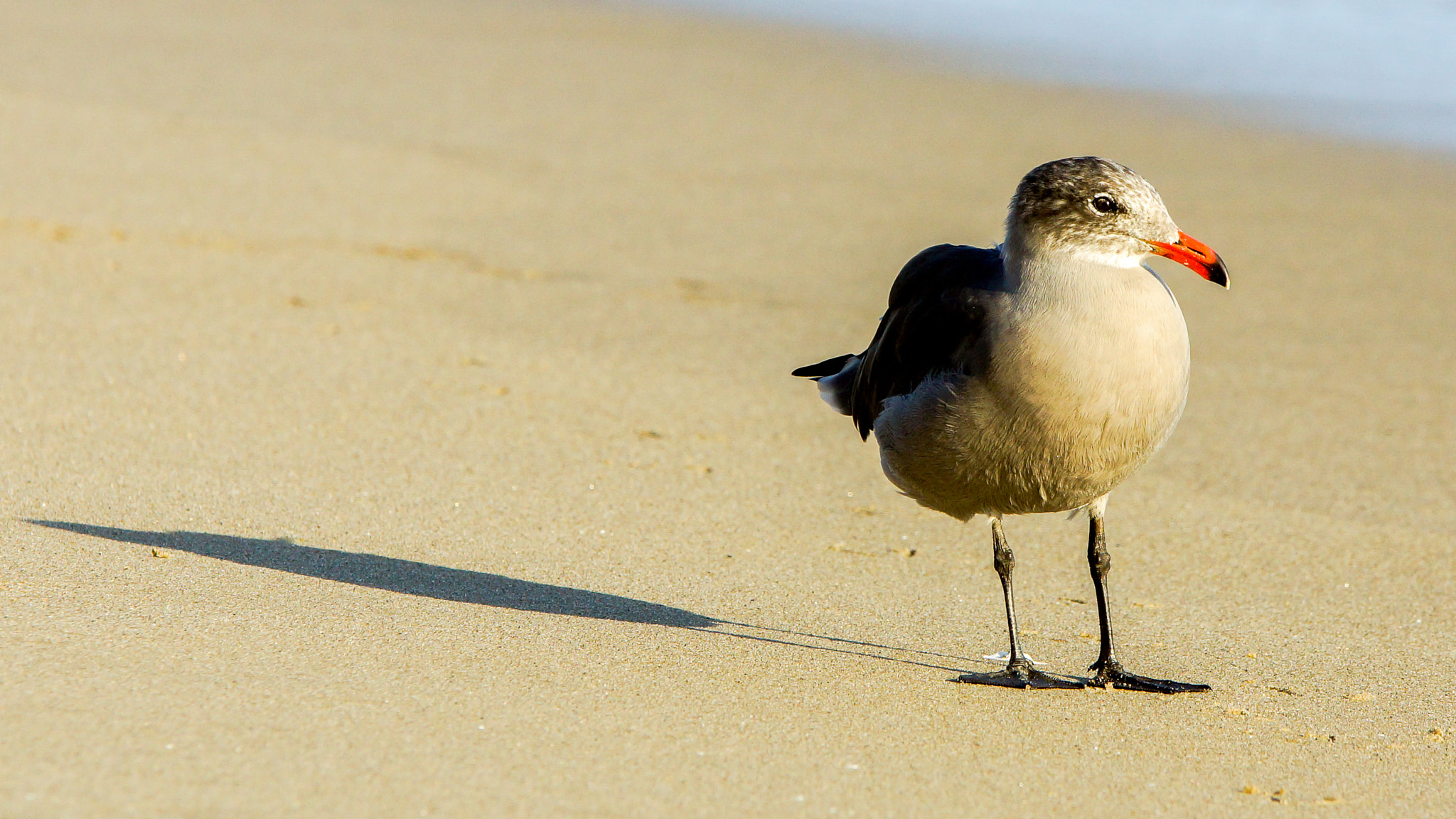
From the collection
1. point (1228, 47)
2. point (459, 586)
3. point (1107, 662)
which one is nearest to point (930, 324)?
point (1107, 662)

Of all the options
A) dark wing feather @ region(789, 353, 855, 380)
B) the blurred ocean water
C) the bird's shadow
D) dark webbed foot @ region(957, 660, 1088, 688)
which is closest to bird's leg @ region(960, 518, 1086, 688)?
dark webbed foot @ region(957, 660, 1088, 688)

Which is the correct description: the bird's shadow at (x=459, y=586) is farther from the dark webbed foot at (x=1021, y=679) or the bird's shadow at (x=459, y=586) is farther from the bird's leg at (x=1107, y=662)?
the bird's leg at (x=1107, y=662)

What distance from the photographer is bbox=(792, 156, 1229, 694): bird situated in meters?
3.87

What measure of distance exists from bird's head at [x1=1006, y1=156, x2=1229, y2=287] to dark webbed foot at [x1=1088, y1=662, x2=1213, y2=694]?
1.03 meters

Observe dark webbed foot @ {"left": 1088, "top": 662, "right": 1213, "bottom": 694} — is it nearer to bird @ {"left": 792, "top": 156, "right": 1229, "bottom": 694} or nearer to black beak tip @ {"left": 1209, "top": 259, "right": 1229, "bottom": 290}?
bird @ {"left": 792, "top": 156, "right": 1229, "bottom": 694}

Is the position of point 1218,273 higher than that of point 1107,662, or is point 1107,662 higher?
point 1218,273

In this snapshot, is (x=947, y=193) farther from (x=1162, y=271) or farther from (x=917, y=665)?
(x=917, y=665)

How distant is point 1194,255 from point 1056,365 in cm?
52

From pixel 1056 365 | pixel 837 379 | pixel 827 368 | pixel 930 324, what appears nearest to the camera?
pixel 1056 365

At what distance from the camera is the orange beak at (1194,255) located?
4.02 meters

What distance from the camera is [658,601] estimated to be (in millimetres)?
4449

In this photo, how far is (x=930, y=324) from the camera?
4223mm

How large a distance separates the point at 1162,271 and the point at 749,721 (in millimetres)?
5682

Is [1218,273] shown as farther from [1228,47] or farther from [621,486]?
[1228,47]
